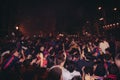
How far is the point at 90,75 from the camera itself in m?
5.71

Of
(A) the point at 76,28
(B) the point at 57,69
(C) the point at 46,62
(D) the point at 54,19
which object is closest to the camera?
(B) the point at 57,69

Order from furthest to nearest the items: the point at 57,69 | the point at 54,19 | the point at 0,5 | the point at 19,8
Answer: the point at 54,19 < the point at 19,8 < the point at 0,5 < the point at 57,69

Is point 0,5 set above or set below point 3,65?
above

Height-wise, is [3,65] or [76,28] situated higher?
[76,28]

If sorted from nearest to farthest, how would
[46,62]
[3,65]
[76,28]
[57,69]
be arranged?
[57,69], [3,65], [46,62], [76,28]

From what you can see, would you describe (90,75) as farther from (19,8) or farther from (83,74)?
(19,8)

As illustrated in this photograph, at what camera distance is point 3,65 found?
7.36m

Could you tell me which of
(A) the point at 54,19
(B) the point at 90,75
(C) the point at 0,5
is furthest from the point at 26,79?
(A) the point at 54,19

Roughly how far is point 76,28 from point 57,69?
4519 centimetres

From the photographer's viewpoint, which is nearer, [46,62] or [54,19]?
[46,62]

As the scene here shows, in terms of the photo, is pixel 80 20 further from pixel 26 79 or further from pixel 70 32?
pixel 26 79

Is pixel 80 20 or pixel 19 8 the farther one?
pixel 80 20

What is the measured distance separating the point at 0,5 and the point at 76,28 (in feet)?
79.5

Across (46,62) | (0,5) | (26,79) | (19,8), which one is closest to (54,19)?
(19,8)
